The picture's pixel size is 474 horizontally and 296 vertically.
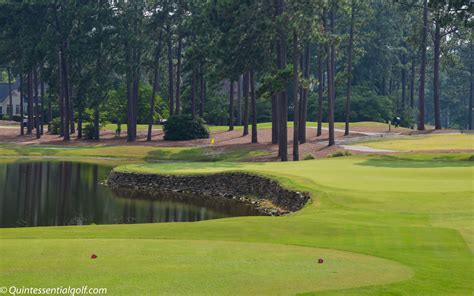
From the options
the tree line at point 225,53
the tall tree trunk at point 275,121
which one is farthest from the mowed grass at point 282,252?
the tall tree trunk at point 275,121

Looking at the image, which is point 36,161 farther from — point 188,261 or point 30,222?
point 188,261

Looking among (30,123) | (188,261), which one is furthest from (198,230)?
(30,123)

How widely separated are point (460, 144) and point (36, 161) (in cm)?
3652

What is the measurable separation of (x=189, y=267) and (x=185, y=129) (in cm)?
6369

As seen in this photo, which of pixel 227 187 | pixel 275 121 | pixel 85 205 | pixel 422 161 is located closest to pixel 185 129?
pixel 275 121

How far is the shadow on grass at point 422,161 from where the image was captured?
45000mm

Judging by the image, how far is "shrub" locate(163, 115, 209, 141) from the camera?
78000 mm

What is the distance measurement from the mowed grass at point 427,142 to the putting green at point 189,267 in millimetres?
44302

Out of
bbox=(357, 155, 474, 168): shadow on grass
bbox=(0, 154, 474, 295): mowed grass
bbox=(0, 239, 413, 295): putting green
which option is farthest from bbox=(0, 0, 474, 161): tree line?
bbox=(0, 239, 413, 295): putting green

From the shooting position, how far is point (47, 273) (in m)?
13.6

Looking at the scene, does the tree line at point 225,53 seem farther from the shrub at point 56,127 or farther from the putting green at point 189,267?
the putting green at point 189,267

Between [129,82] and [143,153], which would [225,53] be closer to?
[143,153]

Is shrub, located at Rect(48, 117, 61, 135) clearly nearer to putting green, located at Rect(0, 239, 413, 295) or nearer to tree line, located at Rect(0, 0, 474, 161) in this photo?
tree line, located at Rect(0, 0, 474, 161)

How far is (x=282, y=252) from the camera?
1703 centimetres
